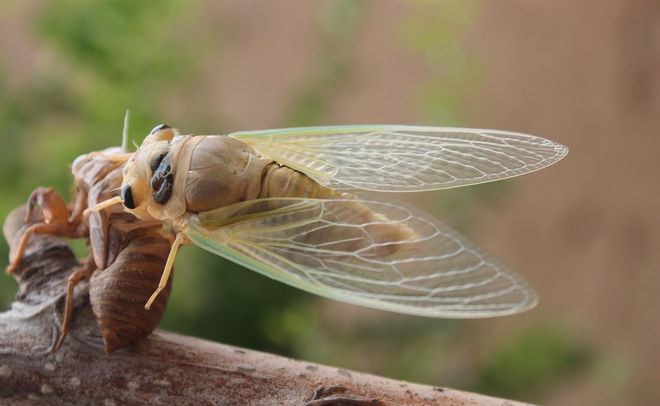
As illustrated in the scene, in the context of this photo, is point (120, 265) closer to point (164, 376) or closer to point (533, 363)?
point (164, 376)

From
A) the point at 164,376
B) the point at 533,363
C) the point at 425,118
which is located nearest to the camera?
the point at 164,376

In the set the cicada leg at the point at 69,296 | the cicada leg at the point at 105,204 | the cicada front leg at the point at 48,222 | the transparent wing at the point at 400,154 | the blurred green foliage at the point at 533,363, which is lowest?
the blurred green foliage at the point at 533,363

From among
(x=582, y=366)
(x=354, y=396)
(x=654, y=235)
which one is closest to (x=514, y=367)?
(x=582, y=366)

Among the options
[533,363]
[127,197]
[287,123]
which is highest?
[127,197]

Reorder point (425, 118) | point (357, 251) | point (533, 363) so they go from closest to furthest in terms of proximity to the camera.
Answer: point (357, 251) → point (533, 363) → point (425, 118)

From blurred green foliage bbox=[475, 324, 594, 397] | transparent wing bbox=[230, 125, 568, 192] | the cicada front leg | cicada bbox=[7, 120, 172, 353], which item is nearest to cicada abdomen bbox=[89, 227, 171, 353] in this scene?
cicada bbox=[7, 120, 172, 353]

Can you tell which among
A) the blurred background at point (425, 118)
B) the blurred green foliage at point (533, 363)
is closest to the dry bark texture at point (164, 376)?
the blurred background at point (425, 118)

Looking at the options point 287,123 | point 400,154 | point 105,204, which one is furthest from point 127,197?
point 287,123

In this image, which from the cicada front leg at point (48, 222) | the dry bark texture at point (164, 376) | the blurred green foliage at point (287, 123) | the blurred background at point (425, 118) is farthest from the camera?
the blurred background at point (425, 118)

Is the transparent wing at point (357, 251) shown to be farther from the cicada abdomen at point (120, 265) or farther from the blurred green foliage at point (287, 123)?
the blurred green foliage at point (287, 123)

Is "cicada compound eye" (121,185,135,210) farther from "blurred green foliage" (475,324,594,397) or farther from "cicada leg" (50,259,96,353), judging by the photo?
"blurred green foliage" (475,324,594,397)
